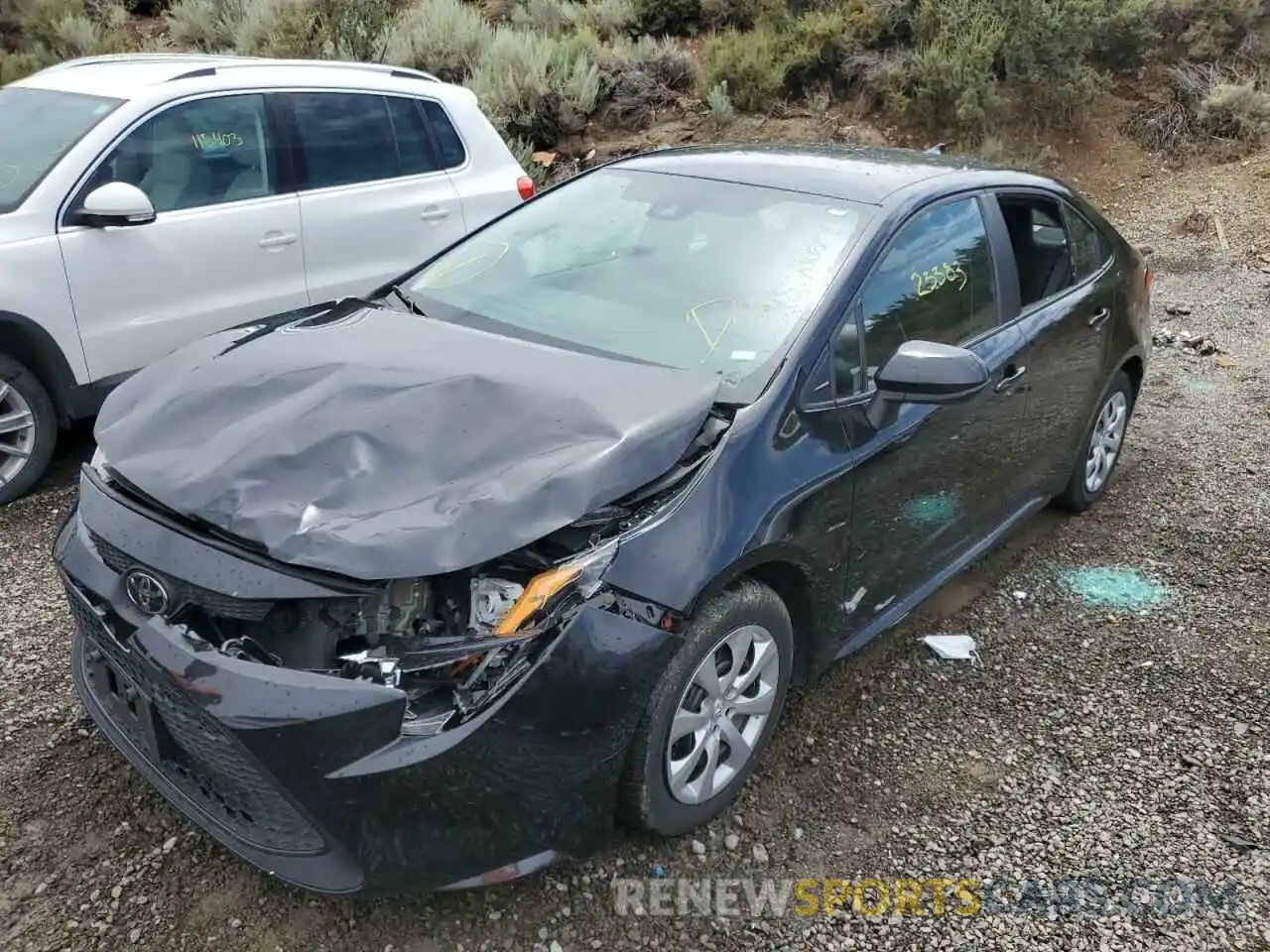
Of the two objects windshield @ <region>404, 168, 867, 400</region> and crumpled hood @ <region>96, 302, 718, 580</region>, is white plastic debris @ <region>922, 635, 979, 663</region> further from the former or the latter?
crumpled hood @ <region>96, 302, 718, 580</region>

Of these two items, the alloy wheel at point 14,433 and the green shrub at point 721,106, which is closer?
the alloy wheel at point 14,433

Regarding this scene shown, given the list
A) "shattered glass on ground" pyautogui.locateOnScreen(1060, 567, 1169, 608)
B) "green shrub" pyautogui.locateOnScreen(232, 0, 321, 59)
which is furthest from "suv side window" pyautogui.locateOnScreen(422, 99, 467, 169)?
"green shrub" pyautogui.locateOnScreen(232, 0, 321, 59)

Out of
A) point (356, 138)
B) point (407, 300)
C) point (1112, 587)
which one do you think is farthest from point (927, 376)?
point (356, 138)

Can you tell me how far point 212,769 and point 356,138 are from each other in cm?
406

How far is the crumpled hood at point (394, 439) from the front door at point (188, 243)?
1.75 meters

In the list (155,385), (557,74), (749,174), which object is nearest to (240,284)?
(155,385)

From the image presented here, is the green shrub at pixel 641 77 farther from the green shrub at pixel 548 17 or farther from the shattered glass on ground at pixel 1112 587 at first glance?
the shattered glass on ground at pixel 1112 587

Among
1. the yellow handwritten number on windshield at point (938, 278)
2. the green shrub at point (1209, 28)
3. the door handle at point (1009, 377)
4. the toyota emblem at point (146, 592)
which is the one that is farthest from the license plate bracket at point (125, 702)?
the green shrub at point (1209, 28)

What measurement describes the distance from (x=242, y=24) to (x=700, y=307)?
1193cm

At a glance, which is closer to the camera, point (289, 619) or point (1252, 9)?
point (289, 619)

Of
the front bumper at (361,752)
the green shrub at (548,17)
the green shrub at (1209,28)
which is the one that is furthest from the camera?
the green shrub at (548,17)

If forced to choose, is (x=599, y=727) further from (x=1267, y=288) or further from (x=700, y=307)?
(x=1267, y=288)

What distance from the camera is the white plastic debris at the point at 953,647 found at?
3719mm

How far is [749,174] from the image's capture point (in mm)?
3564
